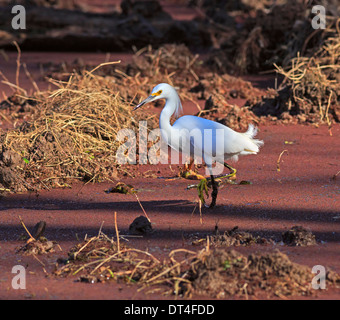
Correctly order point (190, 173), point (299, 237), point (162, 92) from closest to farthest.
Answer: point (299, 237) < point (162, 92) < point (190, 173)

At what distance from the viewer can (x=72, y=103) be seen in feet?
22.8

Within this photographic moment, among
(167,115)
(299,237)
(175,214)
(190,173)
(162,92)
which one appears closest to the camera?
(299,237)

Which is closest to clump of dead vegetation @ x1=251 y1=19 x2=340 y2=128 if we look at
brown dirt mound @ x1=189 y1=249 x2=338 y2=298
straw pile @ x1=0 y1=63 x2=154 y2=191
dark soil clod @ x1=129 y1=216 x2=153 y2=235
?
straw pile @ x1=0 y1=63 x2=154 y2=191

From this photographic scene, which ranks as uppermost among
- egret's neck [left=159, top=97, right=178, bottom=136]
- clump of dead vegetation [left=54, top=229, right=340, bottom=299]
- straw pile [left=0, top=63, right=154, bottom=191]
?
egret's neck [left=159, top=97, right=178, bottom=136]

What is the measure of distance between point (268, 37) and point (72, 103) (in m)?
5.34

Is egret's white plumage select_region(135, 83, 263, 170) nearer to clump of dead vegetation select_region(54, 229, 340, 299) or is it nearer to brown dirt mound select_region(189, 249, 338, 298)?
clump of dead vegetation select_region(54, 229, 340, 299)

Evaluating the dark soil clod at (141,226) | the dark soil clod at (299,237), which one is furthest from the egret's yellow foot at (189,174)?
the dark soil clod at (299,237)

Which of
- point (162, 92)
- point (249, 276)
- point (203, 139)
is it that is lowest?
point (249, 276)

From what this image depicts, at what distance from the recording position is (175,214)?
15.9 ft

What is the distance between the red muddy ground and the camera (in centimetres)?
374

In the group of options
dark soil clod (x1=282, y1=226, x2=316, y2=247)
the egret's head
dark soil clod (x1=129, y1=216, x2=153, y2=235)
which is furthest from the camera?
the egret's head

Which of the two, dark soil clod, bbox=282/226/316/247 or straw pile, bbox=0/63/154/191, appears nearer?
dark soil clod, bbox=282/226/316/247

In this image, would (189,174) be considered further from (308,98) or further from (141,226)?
(308,98)

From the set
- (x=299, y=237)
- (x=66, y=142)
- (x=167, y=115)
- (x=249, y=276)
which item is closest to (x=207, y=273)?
(x=249, y=276)
